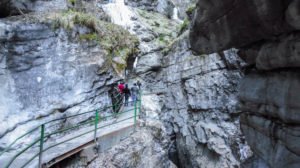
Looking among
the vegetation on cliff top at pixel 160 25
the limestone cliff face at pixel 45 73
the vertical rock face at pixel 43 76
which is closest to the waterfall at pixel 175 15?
the vegetation on cliff top at pixel 160 25

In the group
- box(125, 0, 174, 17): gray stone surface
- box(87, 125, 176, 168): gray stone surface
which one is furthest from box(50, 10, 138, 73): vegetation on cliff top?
box(125, 0, 174, 17): gray stone surface

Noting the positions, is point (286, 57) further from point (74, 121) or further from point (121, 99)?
point (121, 99)

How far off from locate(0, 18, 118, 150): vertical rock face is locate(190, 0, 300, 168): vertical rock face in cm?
585

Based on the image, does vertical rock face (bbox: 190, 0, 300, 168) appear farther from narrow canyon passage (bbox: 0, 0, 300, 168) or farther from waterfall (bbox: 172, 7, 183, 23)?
waterfall (bbox: 172, 7, 183, 23)

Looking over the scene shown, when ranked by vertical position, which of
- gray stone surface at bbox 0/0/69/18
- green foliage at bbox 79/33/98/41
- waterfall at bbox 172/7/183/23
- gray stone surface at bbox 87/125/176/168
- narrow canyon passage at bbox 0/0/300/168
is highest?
waterfall at bbox 172/7/183/23

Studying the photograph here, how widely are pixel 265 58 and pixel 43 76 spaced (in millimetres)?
7568

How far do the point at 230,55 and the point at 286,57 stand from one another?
716 centimetres

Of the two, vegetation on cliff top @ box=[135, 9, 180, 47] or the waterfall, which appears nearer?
vegetation on cliff top @ box=[135, 9, 180, 47]

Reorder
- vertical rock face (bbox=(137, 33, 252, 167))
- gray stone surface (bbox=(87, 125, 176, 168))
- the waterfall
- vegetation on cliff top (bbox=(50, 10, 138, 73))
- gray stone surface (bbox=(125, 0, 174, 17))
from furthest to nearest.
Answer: the waterfall, gray stone surface (bbox=(125, 0, 174, 17)), vertical rock face (bbox=(137, 33, 252, 167)), vegetation on cliff top (bbox=(50, 10, 138, 73)), gray stone surface (bbox=(87, 125, 176, 168))

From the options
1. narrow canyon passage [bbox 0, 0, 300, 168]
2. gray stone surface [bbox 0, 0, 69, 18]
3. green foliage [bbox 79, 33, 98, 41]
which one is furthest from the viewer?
green foliage [bbox 79, 33, 98, 41]

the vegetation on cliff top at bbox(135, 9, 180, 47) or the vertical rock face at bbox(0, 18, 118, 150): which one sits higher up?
the vegetation on cliff top at bbox(135, 9, 180, 47)

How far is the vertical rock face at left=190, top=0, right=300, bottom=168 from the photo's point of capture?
77.2 inches

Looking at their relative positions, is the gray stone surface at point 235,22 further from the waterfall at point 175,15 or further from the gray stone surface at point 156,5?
the waterfall at point 175,15

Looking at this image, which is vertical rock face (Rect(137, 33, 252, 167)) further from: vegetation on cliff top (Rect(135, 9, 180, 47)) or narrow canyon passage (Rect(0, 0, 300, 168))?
vegetation on cliff top (Rect(135, 9, 180, 47))
